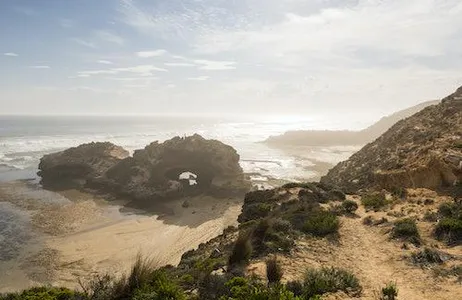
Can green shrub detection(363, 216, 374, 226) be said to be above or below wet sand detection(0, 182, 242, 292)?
above

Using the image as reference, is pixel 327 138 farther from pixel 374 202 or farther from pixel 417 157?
pixel 374 202

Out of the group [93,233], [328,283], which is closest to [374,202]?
[328,283]

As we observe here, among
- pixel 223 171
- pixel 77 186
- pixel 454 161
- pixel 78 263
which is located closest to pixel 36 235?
pixel 78 263

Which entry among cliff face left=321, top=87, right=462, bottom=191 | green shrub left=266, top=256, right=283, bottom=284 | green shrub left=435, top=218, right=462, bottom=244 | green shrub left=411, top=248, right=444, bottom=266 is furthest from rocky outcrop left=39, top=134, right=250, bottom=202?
green shrub left=266, top=256, right=283, bottom=284

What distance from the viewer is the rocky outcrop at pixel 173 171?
48.6m

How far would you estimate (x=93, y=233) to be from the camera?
33531mm

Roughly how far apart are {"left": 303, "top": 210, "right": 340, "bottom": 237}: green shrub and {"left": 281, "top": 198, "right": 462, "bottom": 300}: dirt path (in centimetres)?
51

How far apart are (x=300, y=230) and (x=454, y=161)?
42.6ft

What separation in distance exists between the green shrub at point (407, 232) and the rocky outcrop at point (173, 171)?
3216cm

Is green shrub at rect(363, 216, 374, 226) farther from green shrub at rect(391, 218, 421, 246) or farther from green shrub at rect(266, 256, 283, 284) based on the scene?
green shrub at rect(266, 256, 283, 284)

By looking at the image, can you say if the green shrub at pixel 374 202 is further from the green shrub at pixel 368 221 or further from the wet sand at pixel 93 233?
the wet sand at pixel 93 233

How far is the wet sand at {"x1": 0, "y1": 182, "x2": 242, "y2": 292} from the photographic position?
83.5 feet

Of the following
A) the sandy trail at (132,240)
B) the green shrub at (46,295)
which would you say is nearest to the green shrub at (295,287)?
the green shrub at (46,295)

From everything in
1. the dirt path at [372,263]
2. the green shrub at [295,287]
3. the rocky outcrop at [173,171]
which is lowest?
the rocky outcrop at [173,171]
